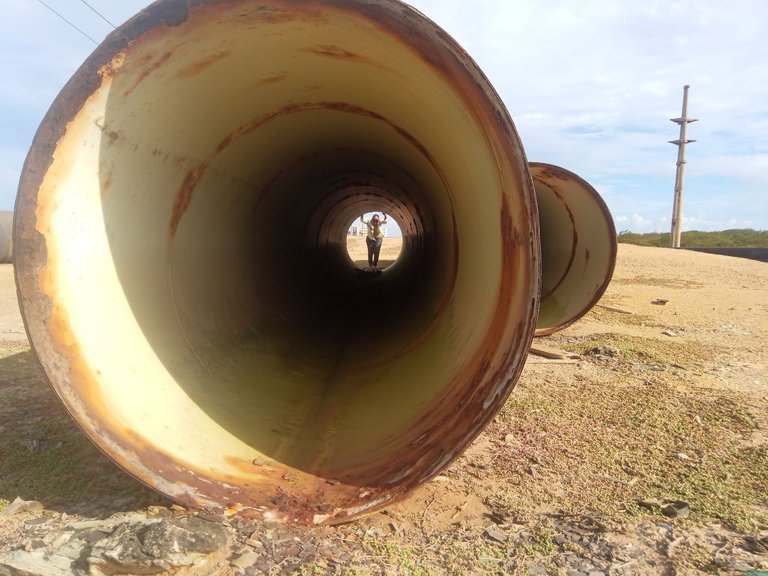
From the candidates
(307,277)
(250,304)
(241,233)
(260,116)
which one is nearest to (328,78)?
(260,116)

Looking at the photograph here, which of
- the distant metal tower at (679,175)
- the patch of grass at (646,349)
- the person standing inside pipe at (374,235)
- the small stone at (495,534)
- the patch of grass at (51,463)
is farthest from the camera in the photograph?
the distant metal tower at (679,175)

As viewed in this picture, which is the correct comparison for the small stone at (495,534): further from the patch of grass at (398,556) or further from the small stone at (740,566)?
the small stone at (740,566)

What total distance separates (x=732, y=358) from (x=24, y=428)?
5824 mm

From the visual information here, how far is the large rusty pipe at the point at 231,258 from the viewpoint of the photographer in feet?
7.14

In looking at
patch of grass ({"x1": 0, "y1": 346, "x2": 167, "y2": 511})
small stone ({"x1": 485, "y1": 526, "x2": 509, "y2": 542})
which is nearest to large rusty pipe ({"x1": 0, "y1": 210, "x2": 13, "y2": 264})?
patch of grass ({"x1": 0, "y1": 346, "x2": 167, "y2": 511})

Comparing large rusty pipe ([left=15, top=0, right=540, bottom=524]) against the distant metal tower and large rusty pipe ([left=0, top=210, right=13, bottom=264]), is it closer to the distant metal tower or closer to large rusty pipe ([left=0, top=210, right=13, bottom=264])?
large rusty pipe ([left=0, top=210, right=13, bottom=264])

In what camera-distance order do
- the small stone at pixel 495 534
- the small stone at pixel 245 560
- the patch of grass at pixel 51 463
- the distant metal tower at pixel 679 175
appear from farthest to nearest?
the distant metal tower at pixel 679 175, the patch of grass at pixel 51 463, the small stone at pixel 495 534, the small stone at pixel 245 560

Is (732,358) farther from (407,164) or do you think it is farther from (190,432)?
(190,432)

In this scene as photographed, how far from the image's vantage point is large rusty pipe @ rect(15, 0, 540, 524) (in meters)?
2.18

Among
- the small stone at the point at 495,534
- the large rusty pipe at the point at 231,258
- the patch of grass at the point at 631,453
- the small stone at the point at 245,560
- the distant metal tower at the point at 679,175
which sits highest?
the distant metal tower at the point at 679,175

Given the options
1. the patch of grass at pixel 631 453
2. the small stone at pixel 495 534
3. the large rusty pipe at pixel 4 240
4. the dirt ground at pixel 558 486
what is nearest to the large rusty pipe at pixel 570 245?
the dirt ground at pixel 558 486

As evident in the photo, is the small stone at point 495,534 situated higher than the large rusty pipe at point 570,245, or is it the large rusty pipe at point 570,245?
the large rusty pipe at point 570,245

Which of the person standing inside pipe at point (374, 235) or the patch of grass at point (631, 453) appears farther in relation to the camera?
the person standing inside pipe at point (374, 235)

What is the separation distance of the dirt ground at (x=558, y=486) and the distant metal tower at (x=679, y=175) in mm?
22541
